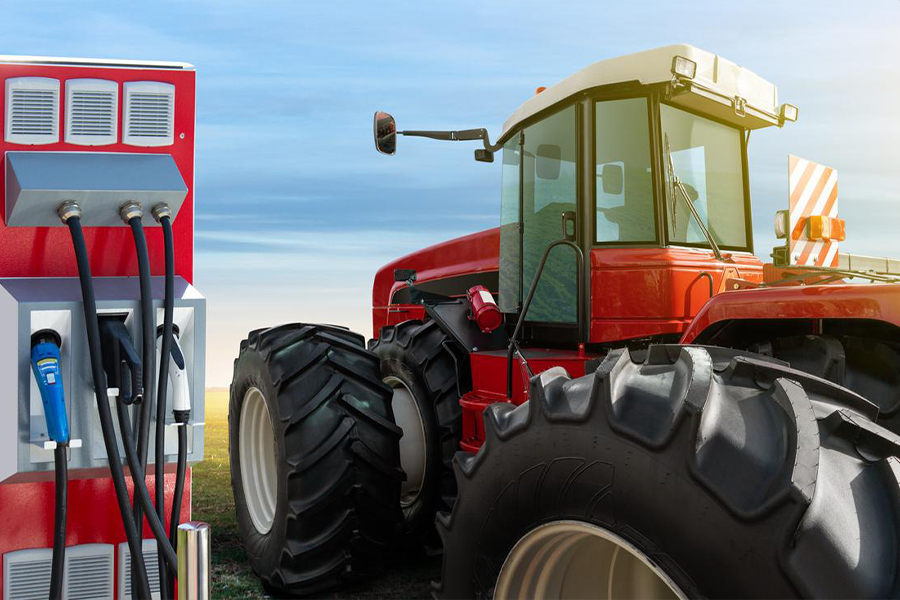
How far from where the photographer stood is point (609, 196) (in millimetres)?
3156

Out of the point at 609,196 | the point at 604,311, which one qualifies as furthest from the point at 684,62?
the point at 604,311

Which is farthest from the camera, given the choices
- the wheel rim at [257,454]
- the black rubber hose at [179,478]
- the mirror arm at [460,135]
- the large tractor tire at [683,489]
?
the mirror arm at [460,135]

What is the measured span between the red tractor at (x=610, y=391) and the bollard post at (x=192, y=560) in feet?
2.37

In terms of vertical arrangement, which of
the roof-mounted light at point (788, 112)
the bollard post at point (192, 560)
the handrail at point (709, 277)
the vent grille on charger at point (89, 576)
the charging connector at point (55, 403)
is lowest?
the vent grille on charger at point (89, 576)

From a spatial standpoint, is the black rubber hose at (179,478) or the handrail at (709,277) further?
the handrail at (709,277)

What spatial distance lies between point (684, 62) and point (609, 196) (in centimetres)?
59

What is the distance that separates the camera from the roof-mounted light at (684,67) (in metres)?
2.88

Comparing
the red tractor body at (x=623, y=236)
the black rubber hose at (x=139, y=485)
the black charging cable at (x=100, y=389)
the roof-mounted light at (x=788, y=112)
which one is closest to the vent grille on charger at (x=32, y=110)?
the black charging cable at (x=100, y=389)

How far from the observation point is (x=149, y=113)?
6.33ft

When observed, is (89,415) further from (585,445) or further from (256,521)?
(256,521)

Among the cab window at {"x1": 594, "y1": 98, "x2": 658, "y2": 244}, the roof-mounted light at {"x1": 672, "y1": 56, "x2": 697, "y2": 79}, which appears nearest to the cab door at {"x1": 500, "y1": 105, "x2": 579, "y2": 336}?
the cab window at {"x1": 594, "y1": 98, "x2": 658, "y2": 244}

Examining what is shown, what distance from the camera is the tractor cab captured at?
9.91 feet

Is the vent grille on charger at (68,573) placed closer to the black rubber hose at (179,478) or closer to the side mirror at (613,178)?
the black rubber hose at (179,478)

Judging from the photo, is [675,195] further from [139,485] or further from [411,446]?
[139,485]
